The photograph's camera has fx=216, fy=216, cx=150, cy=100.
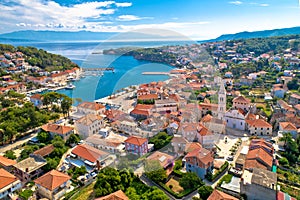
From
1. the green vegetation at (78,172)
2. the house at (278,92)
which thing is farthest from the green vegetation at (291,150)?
the house at (278,92)

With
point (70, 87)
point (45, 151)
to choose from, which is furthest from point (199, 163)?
point (70, 87)

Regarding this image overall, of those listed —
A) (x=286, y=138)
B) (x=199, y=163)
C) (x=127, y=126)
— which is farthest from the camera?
(x=127, y=126)

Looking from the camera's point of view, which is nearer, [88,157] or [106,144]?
[88,157]

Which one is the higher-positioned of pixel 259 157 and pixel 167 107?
pixel 167 107

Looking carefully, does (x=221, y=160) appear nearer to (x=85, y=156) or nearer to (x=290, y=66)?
(x=85, y=156)

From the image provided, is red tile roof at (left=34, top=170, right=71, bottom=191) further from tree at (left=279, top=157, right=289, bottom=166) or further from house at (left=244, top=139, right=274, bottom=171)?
tree at (left=279, top=157, right=289, bottom=166)

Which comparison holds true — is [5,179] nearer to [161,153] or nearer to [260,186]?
[161,153]

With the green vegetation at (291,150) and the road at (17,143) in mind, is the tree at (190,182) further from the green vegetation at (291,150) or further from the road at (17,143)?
the road at (17,143)
